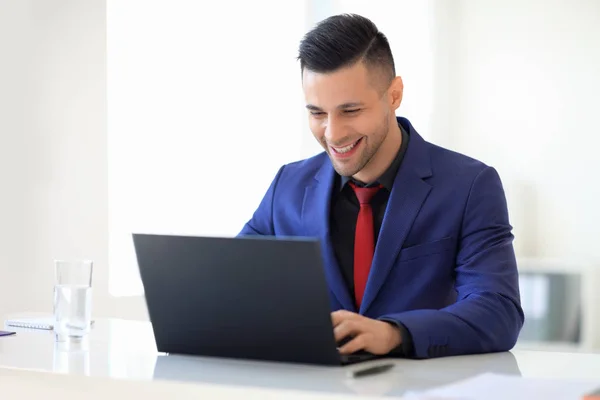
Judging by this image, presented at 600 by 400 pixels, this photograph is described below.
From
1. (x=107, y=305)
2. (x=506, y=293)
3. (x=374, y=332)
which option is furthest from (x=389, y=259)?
(x=107, y=305)

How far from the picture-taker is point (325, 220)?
2461mm

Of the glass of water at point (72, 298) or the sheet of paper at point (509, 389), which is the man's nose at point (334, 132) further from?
the sheet of paper at point (509, 389)

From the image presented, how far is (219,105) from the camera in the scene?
5168 millimetres

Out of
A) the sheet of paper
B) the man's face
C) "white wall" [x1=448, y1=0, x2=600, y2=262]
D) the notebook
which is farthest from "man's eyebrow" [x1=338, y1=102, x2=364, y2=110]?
"white wall" [x1=448, y1=0, x2=600, y2=262]

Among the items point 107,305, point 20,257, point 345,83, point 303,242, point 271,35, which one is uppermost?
point 271,35

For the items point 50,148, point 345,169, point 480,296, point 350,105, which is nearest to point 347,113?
point 350,105

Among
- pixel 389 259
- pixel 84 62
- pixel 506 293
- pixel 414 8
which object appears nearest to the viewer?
pixel 506 293

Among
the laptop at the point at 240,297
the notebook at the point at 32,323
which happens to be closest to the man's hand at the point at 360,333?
the laptop at the point at 240,297

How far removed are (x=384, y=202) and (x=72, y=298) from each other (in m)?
0.87

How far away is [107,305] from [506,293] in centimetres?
299

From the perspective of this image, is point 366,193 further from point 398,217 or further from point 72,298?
point 72,298

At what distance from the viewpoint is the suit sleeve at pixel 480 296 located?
1891mm

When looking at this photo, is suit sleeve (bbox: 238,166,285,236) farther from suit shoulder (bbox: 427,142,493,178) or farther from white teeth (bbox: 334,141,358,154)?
suit shoulder (bbox: 427,142,493,178)

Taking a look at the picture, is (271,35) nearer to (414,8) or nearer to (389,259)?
(414,8)
